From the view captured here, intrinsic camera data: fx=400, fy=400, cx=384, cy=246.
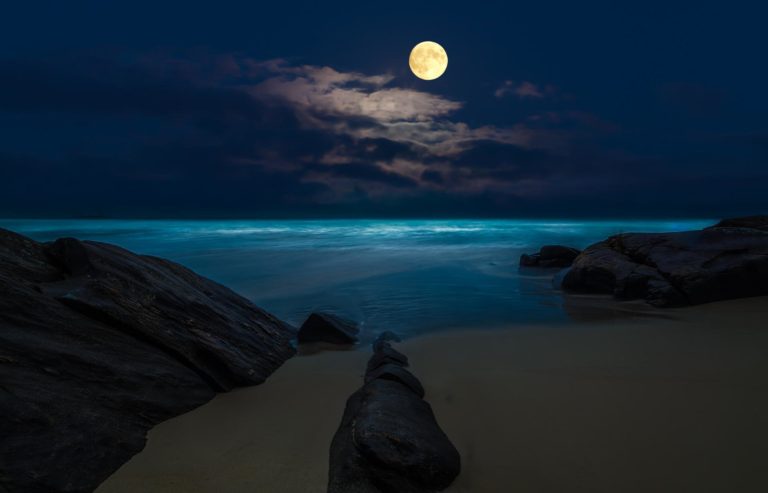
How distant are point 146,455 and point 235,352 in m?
1.56

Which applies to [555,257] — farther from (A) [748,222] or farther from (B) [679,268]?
(B) [679,268]

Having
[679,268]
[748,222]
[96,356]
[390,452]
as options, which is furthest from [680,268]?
[96,356]

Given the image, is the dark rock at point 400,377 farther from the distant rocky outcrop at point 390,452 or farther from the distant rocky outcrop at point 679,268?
the distant rocky outcrop at point 679,268

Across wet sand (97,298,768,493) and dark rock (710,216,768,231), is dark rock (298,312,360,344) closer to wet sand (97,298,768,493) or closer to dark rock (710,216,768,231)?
wet sand (97,298,768,493)

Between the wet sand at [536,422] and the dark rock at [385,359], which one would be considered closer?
the wet sand at [536,422]

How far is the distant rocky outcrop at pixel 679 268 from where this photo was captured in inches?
304

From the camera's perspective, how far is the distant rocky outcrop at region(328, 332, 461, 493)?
234 cm

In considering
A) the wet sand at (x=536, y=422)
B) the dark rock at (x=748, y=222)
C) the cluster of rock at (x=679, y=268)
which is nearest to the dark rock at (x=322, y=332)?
the wet sand at (x=536, y=422)

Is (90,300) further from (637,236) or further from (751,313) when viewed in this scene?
(637,236)

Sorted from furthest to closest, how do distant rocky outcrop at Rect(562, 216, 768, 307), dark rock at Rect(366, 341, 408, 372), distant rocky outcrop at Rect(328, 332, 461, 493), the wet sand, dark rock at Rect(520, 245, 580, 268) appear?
dark rock at Rect(520, 245, 580, 268), distant rocky outcrop at Rect(562, 216, 768, 307), dark rock at Rect(366, 341, 408, 372), the wet sand, distant rocky outcrop at Rect(328, 332, 461, 493)

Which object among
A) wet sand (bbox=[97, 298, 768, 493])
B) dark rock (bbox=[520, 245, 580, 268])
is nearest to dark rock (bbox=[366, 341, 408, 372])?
wet sand (bbox=[97, 298, 768, 493])

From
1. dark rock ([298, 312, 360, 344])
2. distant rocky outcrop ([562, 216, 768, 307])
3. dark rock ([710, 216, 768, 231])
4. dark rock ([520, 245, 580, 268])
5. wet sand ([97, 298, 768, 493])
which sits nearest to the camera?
wet sand ([97, 298, 768, 493])

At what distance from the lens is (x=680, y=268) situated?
8281 mm

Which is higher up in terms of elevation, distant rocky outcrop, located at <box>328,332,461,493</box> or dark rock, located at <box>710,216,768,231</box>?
dark rock, located at <box>710,216,768,231</box>
